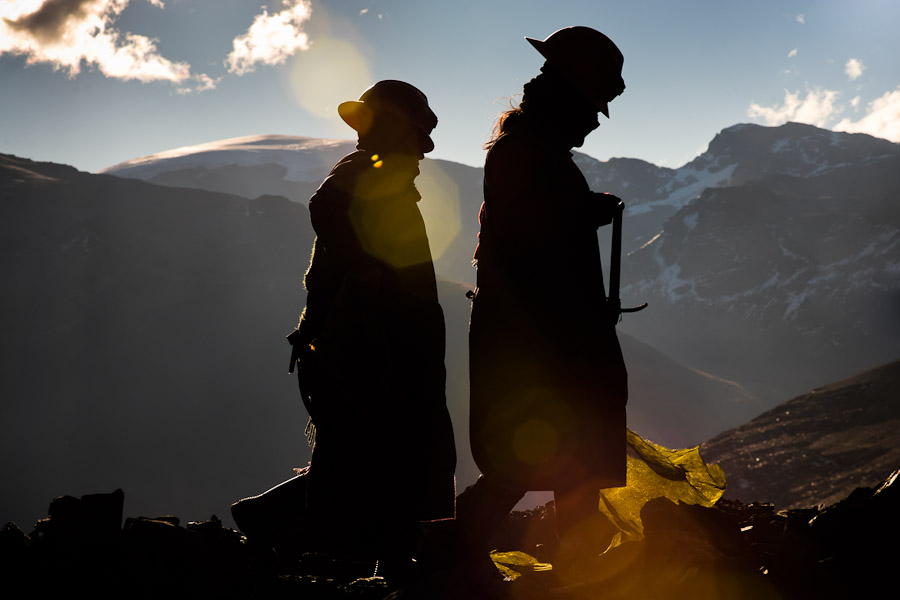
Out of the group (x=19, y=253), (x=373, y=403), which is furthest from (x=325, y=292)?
(x=19, y=253)

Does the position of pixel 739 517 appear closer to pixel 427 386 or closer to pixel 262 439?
pixel 427 386

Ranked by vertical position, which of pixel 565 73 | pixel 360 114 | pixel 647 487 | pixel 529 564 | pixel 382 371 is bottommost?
pixel 529 564

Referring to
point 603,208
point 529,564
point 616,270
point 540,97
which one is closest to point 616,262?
point 616,270

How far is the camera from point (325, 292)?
4082 mm

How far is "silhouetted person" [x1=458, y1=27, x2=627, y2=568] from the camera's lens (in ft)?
9.18

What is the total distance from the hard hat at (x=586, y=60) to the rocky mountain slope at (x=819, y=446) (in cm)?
2642

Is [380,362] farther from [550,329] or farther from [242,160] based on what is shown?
[242,160]

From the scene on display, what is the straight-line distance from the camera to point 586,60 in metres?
2.81

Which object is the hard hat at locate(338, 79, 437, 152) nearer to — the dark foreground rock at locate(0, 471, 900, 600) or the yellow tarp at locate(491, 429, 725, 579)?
the yellow tarp at locate(491, 429, 725, 579)

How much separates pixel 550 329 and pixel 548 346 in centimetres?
8

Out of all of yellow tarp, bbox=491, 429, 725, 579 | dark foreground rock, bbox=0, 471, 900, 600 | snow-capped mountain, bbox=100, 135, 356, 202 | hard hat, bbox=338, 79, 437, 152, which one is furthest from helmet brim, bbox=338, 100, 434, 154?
snow-capped mountain, bbox=100, 135, 356, 202

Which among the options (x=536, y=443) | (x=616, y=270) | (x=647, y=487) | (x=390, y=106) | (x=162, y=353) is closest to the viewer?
(x=536, y=443)

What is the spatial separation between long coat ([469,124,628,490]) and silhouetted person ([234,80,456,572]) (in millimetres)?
1094

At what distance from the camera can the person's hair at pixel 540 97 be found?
2.89m
